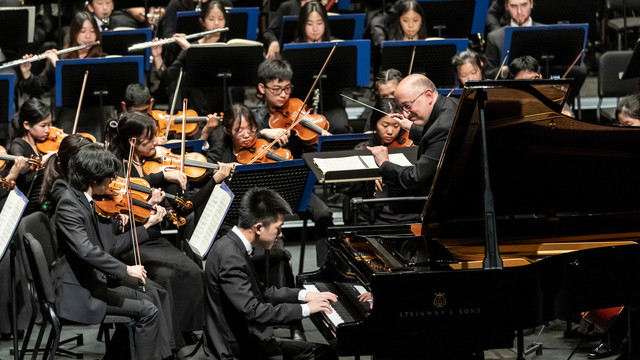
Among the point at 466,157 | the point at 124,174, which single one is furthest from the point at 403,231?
the point at 124,174

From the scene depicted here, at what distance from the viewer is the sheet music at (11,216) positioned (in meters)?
4.20

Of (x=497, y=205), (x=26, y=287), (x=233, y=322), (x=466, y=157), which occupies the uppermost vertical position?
(x=466, y=157)

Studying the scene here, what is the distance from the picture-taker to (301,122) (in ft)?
19.9

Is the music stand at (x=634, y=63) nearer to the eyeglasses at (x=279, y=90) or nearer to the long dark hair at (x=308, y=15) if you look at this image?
the long dark hair at (x=308, y=15)

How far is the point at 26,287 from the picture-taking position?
5145mm

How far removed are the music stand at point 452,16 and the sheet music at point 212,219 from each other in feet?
11.1

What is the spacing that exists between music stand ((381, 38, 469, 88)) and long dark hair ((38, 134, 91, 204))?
2.49 metres

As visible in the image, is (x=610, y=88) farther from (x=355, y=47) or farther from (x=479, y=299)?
(x=479, y=299)

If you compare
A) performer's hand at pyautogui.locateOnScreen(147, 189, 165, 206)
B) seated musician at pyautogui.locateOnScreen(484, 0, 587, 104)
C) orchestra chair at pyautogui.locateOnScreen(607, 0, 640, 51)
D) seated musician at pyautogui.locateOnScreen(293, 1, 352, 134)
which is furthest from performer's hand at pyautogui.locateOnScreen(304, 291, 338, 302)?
orchestra chair at pyautogui.locateOnScreen(607, 0, 640, 51)

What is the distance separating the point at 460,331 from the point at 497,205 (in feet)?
2.47

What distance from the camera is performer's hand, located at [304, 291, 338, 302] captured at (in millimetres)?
3654

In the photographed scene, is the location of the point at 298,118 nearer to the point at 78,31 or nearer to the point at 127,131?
the point at 127,131

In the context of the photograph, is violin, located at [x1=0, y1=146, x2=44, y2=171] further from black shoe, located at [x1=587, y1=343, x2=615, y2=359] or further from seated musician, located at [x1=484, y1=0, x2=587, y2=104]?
seated musician, located at [x1=484, y1=0, x2=587, y2=104]

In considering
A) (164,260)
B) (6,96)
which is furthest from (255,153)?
(6,96)
